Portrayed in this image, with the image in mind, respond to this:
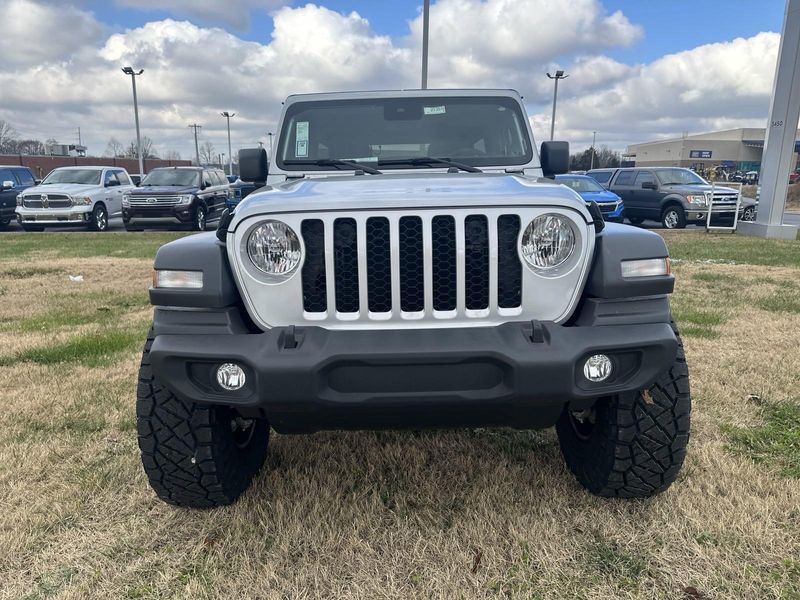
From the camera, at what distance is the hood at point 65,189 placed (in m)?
14.4

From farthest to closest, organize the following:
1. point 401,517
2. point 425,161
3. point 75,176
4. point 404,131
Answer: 1. point 75,176
2. point 404,131
3. point 425,161
4. point 401,517

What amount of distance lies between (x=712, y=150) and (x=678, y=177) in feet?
254

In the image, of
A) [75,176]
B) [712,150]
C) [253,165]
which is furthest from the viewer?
[712,150]

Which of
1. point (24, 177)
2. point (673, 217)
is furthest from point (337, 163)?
point (24, 177)

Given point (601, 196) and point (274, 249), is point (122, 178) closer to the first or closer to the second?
point (601, 196)

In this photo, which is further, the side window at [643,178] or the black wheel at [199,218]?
the side window at [643,178]

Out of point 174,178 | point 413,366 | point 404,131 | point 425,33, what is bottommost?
point 413,366

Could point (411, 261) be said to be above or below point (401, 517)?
above

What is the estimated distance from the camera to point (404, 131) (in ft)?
11.5

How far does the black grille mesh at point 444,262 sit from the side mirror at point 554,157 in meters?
1.65

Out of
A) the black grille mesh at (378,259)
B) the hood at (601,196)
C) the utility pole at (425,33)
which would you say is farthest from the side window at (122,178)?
the black grille mesh at (378,259)

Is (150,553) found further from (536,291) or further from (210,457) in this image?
(536,291)

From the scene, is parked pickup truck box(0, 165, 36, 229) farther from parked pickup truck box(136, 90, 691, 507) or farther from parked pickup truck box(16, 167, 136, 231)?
parked pickup truck box(136, 90, 691, 507)

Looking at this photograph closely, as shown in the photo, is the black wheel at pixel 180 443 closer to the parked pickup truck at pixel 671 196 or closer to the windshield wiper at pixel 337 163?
the windshield wiper at pixel 337 163
